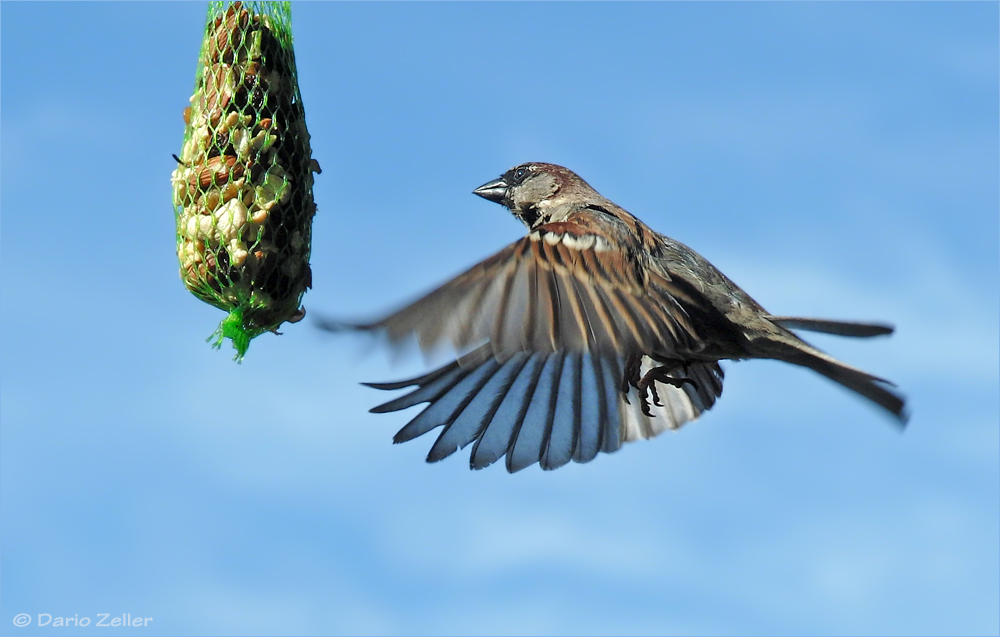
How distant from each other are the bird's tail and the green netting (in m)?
2.20

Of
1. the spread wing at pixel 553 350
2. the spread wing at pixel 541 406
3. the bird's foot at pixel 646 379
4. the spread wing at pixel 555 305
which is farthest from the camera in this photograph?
the spread wing at pixel 541 406

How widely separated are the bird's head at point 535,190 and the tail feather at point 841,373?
1345mm

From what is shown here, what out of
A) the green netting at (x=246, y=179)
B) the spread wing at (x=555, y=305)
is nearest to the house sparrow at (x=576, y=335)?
the spread wing at (x=555, y=305)

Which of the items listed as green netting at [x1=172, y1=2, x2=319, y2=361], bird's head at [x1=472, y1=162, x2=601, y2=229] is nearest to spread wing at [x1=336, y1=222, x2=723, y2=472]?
bird's head at [x1=472, y1=162, x2=601, y2=229]

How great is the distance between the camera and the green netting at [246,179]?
15.8ft

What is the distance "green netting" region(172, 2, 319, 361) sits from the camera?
189 inches

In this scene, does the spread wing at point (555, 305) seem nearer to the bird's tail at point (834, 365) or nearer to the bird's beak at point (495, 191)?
the bird's tail at point (834, 365)

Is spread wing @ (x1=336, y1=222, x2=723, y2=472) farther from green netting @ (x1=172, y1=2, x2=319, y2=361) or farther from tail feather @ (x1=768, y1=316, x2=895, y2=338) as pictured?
green netting @ (x1=172, y1=2, x2=319, y2=361)

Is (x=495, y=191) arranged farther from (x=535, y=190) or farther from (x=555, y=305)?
(x=555, y=305)

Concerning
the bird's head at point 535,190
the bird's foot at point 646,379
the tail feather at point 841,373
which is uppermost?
the bird's head at point 535,190

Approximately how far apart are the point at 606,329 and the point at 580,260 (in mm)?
339

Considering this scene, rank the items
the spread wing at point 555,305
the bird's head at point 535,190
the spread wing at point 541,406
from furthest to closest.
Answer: the bird's head at point 535,190 < the spread wing at point 541,406 < the spread wing at point 555,305

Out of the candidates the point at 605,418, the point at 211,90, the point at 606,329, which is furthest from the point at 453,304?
the point at 605,418

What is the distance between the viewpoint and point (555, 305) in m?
4.44
